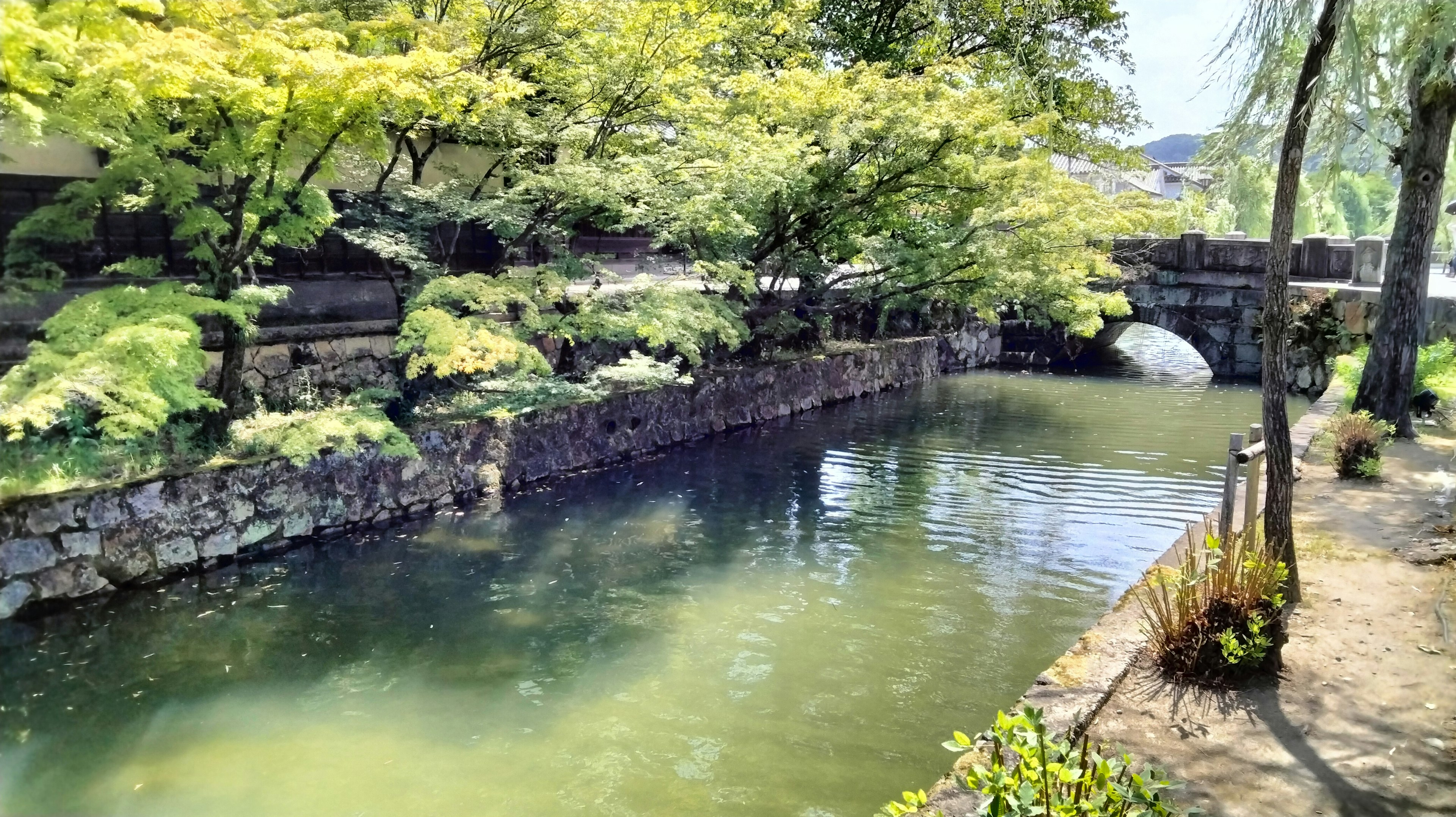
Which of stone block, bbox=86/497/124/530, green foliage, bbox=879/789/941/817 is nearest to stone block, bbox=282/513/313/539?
stone block, bbox=86/497/124/530

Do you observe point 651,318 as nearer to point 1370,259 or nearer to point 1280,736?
point 1280,736

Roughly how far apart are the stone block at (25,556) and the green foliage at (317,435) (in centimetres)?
221

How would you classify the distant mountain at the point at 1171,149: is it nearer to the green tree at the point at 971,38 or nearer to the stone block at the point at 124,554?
the green tree at the point at 971,38

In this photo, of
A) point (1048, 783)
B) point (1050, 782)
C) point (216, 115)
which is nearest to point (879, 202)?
point (216, 115)

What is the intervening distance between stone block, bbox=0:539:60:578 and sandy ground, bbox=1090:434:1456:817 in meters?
9.70

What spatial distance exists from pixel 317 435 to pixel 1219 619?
9.65 meters

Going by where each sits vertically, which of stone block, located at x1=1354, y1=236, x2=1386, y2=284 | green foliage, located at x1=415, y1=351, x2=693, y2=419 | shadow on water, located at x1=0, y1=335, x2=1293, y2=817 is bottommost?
shadow on water, located at x1=0, y1=335, x2=1293, y2=817

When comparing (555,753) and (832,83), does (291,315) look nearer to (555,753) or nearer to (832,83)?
(555,753)

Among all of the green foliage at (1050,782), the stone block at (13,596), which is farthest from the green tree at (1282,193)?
the stone block at (13,596)

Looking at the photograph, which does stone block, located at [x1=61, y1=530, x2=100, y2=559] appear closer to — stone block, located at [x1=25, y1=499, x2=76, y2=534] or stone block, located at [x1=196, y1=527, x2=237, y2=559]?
stone block, located at [x1=25, y1=499, x2=76, y2=534]

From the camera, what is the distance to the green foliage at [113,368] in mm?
8516

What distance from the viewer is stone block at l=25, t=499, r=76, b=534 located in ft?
29.4

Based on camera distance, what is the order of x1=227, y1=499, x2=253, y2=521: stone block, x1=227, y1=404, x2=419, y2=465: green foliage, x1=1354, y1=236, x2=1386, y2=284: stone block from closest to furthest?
x1=227, y1=499, x2=253, y2=521: stone block → x1=227, y1=404, x2=419, y2=465: green foliage → x1=1354, y1=236, x2=1386, y2=284: stone block

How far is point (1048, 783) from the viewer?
3.58 m
